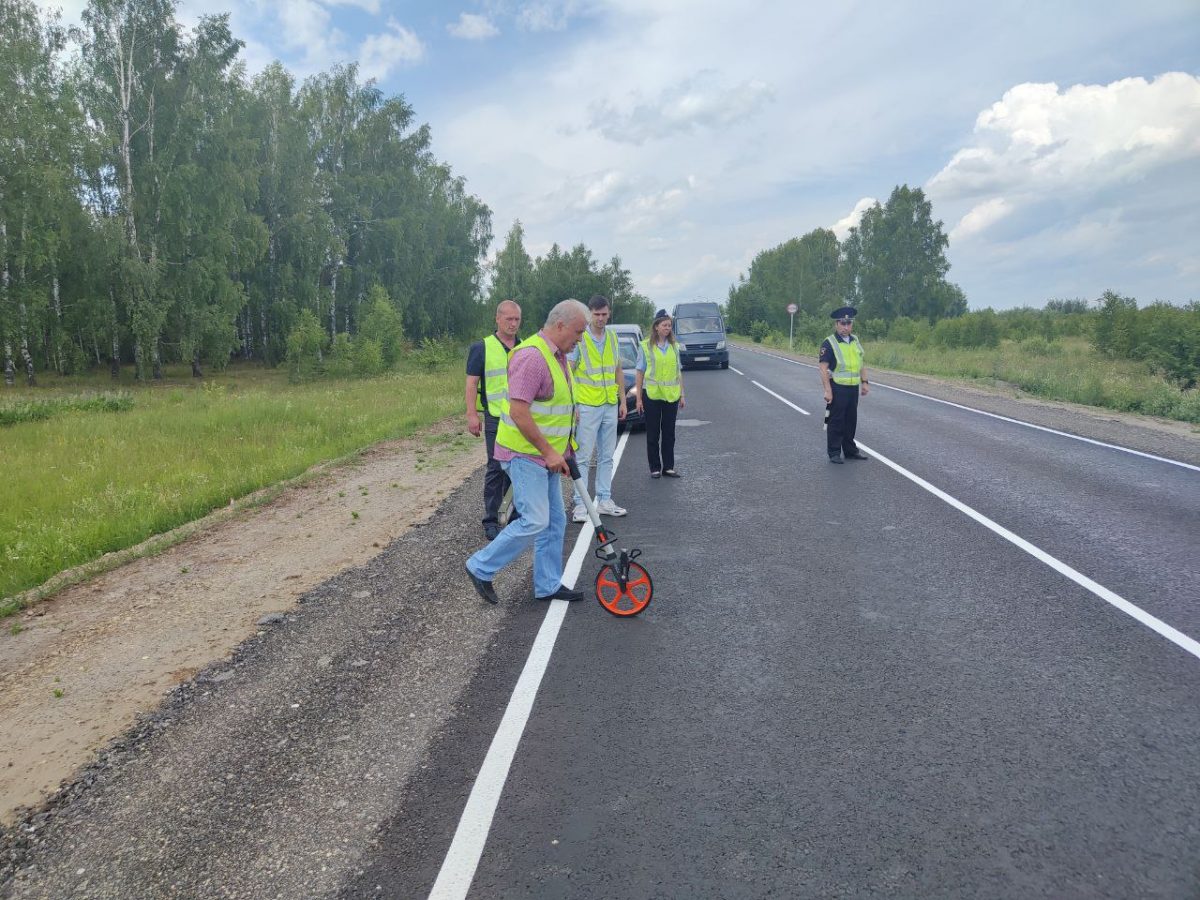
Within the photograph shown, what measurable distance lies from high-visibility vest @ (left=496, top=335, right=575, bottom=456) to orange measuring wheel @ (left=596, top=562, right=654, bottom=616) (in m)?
0.84

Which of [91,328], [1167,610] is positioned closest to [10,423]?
[91,328]

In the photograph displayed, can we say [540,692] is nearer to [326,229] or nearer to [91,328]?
[91,328]

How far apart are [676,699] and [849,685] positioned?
33.9 inches

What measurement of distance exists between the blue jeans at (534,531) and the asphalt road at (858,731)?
1.34 feet

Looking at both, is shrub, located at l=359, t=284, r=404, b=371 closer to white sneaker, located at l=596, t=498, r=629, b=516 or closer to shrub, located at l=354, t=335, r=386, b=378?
shrub, located at l=354, t=335, r=386, b=378

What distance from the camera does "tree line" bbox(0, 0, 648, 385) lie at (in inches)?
982

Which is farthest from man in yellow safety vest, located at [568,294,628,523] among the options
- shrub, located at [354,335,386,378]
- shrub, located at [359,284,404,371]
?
shrub, located at [359,284,404,371]

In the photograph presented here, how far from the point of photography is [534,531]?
4773 millimetres

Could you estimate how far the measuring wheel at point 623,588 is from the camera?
183 inches

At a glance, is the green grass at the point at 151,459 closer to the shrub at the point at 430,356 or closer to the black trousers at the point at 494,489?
the black trousers at the point at 494,489

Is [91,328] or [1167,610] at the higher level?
[91,328]

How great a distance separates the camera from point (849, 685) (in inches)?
145

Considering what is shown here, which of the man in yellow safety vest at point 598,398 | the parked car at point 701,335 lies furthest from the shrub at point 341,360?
the man in yellow safety vest at point 598,398

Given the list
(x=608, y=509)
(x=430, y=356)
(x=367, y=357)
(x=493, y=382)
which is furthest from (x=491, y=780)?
(x=430, y=356)
